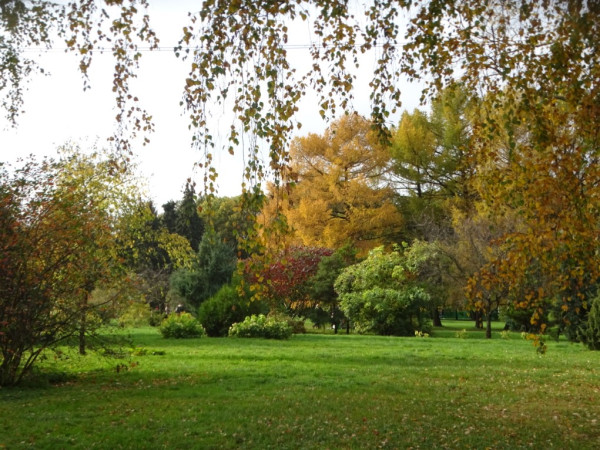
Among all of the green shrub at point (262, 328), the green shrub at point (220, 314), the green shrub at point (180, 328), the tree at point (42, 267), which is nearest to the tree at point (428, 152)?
the green shrub at point (220, 314)

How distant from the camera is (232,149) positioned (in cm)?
379

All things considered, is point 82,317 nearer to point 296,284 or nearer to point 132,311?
point 132,311

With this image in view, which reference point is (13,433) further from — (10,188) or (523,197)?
(523,197)

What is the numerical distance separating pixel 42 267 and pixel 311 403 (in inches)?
163

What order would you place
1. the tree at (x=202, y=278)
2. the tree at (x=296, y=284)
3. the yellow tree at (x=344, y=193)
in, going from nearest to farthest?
the tree at (x=296, y=284) → the tree at (x=202, y=278) → the yellow tree at (x=344, y=193)

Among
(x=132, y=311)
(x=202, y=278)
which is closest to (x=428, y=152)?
(x=202, y=278)

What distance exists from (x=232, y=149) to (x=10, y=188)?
526cm

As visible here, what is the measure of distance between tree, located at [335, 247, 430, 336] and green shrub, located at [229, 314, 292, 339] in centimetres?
340

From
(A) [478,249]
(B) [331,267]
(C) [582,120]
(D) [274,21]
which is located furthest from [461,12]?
(B) [331,267]

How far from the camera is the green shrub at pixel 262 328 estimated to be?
15.6m

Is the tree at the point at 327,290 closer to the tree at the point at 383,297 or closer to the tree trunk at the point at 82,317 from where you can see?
the tree at the point at 383,297

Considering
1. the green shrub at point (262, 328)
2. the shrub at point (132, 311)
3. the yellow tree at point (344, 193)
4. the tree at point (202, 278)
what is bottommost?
the green shrub at point (262, 328)

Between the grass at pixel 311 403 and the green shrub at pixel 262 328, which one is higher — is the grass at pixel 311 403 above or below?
below

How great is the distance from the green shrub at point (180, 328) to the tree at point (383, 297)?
5208mm
